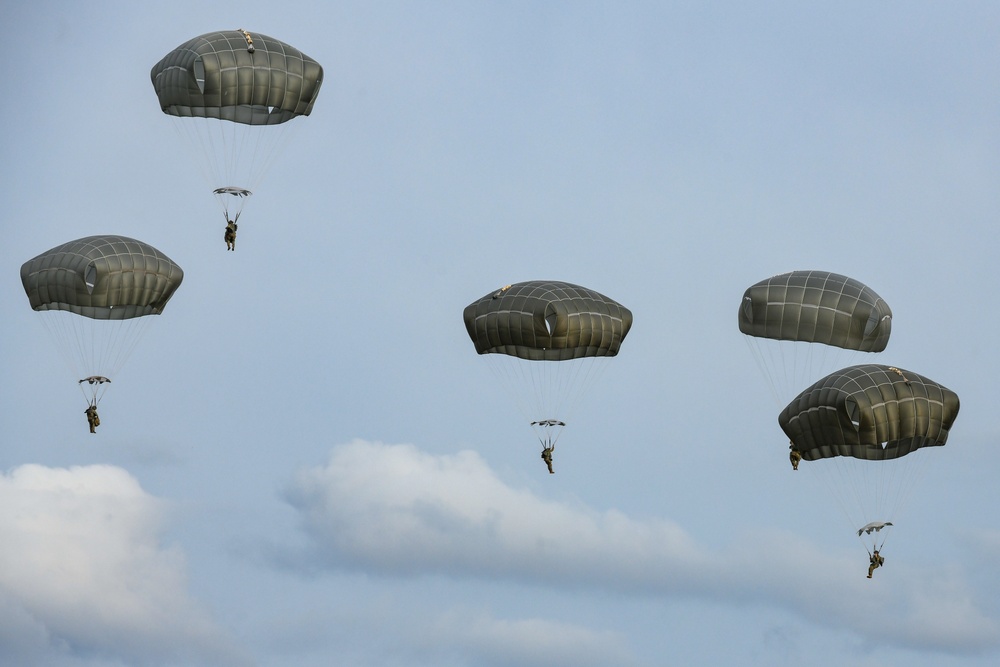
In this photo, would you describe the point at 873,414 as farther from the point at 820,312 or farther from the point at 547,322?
the point at 547,322

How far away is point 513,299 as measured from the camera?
2810 inches

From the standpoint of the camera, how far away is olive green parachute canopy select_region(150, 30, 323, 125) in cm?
7081

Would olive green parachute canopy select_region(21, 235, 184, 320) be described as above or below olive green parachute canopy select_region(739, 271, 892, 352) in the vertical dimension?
above

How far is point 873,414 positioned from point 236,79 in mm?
25373

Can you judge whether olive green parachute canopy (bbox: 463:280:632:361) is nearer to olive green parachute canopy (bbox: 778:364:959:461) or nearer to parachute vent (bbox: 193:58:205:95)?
olive green parachute canopy (bbox: 778:364:959:461)

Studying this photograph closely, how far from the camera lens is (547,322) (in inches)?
2761

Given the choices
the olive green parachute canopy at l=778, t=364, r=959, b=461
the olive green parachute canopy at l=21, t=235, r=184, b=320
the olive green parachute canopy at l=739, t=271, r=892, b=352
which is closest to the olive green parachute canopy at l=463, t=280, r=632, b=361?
the olive green parachute canopy at l=739, t=271, r=892, b=352

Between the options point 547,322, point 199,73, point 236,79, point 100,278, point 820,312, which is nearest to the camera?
point 820,312

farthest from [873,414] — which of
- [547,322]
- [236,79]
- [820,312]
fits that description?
[236,79]

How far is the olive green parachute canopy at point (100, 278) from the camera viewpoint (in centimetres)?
7306

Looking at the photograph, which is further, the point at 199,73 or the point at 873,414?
the point at 199,73

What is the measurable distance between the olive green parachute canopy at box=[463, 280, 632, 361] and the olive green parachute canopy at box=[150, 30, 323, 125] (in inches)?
409

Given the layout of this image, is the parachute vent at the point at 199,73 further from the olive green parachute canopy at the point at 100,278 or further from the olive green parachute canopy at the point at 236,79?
the olive green parachute canopy at the point at 100,278

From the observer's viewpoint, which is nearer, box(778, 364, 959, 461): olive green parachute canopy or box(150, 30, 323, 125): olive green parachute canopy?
box(778, 364, 959, 461): olive green parachute canopy
